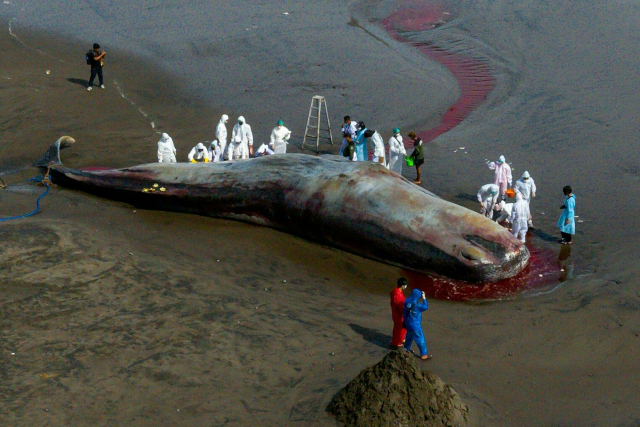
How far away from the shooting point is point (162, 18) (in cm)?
3169

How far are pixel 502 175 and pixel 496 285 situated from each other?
4.58m

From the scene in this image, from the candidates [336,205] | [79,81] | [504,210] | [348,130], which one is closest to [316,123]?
[348,130]

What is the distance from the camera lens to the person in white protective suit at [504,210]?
15.2 metres

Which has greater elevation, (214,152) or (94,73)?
(94,73)

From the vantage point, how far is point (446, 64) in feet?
89.4

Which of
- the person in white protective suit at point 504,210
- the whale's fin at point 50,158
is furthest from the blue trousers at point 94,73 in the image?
the person in white protective suit at point 504,210

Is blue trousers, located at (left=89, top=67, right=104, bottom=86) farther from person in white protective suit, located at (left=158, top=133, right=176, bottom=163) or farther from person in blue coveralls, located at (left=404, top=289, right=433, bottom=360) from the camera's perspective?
person in blue coveralls, located at (left=404, top=289, right=433, bottom=360)

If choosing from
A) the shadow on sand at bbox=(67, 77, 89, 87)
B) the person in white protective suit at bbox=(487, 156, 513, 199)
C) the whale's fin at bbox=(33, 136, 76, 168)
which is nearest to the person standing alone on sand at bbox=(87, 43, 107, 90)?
the shadow on sand at bbox=(67, 77, 89, 87)

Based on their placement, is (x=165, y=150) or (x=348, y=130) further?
(x=348, y=130)

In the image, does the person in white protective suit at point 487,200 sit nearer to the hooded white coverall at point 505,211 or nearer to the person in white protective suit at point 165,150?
the hooded white coverall at point 505,211

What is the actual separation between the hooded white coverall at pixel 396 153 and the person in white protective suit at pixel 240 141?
3.85m

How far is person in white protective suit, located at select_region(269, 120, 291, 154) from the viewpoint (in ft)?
64.9

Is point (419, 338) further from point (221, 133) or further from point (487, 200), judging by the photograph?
point (221, 133)

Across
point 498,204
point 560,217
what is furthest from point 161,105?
point 560,217
